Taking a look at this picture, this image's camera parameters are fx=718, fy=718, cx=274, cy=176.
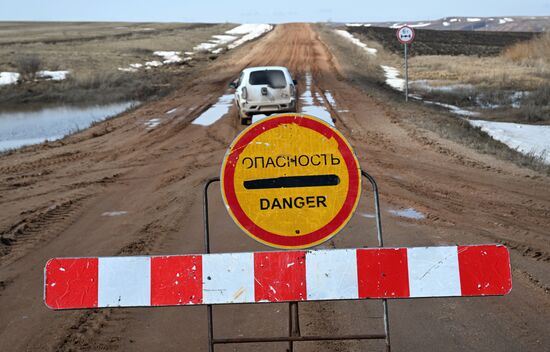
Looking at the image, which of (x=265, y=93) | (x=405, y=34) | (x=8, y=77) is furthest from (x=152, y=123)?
(x=8, y=77)

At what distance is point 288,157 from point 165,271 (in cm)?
91

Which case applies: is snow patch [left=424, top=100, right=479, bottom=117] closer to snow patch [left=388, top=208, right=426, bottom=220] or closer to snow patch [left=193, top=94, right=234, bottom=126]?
snow patch [left=193, top=94, right=234, bottom=126]

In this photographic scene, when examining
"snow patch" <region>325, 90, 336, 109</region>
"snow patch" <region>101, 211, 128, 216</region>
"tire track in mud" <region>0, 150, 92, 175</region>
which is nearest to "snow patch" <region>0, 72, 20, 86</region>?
"snow patch" <region>325, 90, 336, 109</region>

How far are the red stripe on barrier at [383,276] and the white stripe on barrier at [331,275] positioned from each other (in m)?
0.04

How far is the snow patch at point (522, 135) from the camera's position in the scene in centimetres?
1564

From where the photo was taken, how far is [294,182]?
154 inches

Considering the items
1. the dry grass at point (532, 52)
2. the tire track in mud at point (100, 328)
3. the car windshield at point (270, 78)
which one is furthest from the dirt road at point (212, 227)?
the dry grass at point (532, 52)

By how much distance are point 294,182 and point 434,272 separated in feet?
2.92

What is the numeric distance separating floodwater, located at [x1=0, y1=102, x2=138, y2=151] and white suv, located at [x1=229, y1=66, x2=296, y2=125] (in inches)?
190

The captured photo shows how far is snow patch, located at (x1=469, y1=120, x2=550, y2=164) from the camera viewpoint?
15.6 meters

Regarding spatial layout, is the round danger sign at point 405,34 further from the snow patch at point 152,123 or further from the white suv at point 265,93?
the snow patch at point 152,123

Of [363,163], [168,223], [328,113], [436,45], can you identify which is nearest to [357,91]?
[328,113]

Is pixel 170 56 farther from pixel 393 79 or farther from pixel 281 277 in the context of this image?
pixel 281 277

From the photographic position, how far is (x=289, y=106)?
19.4 m
